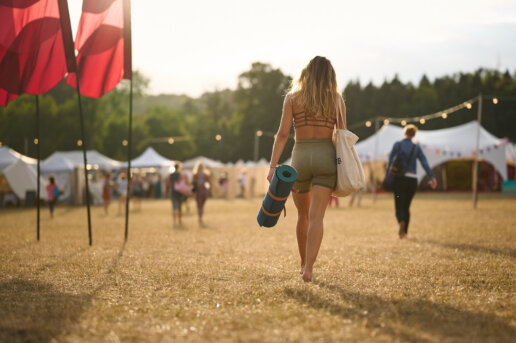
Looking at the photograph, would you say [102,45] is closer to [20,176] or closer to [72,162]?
[20,176]

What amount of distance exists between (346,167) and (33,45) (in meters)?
6.22

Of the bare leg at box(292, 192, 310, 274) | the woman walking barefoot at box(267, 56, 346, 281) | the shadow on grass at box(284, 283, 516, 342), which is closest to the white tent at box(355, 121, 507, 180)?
the bare leg at box(292, 192, 310, 274)

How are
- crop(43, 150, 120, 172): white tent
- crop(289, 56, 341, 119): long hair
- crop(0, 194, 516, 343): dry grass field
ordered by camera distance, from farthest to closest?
crop(43, 150, 120, 172): white tent → crop(289, 56, 341, 119): long hair → crop(0, 194, 516, 343): dry grass field

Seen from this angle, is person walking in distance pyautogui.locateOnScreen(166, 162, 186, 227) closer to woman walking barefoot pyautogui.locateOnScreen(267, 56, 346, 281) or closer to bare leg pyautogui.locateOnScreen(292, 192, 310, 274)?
bare leg pyautogui.locateOnScreen(292, 192, 310, 274)

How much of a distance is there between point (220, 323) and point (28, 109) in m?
58.1

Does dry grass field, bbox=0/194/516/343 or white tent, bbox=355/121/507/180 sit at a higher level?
white tent, bbox=355/121/507/180

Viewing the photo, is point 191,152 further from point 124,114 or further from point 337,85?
point 337,85

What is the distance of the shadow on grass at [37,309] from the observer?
332 cm

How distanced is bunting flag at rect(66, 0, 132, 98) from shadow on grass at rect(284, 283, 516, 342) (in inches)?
255

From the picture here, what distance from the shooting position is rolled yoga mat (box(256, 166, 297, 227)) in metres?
4.62

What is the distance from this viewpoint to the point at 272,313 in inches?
148

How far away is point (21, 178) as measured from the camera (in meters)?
27.9

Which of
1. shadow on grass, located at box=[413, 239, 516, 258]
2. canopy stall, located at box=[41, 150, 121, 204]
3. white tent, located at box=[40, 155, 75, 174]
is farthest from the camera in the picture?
white tent, located at box=[40, 155, 75, 174]

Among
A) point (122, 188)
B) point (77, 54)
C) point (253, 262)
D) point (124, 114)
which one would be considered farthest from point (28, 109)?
point (253, 262)
